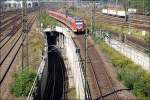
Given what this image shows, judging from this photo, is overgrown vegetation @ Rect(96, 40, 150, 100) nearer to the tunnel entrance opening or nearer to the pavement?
the pavement

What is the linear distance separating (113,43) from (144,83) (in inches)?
708

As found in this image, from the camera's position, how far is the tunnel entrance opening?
42.2 metres

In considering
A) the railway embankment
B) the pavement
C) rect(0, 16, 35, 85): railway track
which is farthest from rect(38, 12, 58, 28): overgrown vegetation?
the railway embankment

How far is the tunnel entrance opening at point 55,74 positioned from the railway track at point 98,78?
4.89m

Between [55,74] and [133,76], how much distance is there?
2210 cm

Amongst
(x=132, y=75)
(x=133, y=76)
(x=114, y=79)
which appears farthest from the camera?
(x=114, y=79)

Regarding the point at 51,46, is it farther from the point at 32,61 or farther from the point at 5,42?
the point at 32,61

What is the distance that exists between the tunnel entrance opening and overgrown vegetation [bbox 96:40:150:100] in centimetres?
758

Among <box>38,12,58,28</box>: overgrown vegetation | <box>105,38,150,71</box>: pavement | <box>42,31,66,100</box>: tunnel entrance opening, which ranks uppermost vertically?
<box>38,12,58,28</box>: overgrown vegetation

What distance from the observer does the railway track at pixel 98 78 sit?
1227 inches

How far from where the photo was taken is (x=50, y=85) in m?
46.9

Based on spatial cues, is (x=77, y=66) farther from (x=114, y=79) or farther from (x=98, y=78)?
(x=114, y=79)

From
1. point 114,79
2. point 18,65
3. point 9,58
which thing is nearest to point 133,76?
point 114,79

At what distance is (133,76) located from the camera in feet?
108
